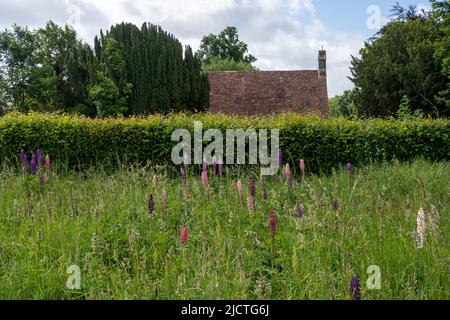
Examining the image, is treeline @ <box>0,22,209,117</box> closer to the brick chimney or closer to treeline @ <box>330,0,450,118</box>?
the brick chimney

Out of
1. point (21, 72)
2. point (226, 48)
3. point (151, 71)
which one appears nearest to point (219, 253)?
point (151, 71)

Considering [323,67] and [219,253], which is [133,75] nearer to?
[323,67]

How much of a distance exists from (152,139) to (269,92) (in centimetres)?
1332

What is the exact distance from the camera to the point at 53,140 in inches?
394

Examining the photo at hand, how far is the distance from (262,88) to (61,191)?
54.4 ft

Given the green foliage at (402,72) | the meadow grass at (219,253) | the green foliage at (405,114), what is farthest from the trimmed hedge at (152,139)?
the green foliage at (402,72)

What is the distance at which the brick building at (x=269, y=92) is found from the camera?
21547 millimetres

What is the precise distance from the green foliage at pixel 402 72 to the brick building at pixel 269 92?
103 inches

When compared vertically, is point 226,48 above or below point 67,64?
above

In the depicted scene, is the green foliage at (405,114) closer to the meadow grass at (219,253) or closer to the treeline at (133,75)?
the meadow grass at (219,253)

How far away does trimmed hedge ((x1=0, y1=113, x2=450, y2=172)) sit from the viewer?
995cm

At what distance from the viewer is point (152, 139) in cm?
994

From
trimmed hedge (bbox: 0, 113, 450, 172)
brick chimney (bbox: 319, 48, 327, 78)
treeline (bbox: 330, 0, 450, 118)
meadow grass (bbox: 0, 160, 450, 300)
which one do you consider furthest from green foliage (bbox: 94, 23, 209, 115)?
meadow grass (bbox: 0, 160, 450, 300)
